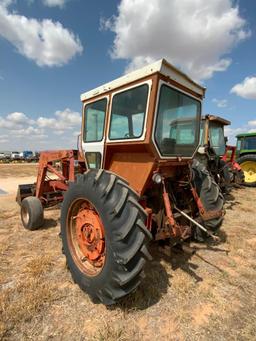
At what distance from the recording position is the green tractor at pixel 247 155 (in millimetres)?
11070

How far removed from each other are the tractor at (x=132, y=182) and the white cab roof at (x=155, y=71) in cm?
1

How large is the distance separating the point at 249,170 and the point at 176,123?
9.86 m

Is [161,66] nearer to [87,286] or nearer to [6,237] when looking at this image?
[87,286]

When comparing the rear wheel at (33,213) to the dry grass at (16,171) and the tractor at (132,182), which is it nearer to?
the tractor at (132,182)

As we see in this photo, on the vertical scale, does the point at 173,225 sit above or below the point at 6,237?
above

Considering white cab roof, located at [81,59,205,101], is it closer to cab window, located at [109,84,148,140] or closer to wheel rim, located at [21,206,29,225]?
cab window, located at [109,84,148,140]

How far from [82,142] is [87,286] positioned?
7.16ft

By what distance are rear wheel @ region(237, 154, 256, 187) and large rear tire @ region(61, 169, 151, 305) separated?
10.2m

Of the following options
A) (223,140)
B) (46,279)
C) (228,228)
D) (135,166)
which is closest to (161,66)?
(135,166)

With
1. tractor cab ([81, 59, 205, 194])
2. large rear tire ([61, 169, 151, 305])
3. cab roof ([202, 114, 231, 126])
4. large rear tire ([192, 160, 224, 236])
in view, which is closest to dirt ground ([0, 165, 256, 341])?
large rear tire ([61, 169, 151, 305])

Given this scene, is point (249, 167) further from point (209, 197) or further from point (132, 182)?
point (132, 182)

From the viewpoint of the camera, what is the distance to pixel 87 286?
247 centimetres

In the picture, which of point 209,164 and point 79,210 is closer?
point 79,210

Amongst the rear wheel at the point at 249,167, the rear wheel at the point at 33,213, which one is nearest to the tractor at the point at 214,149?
the rear wheel at the point at 249,167
